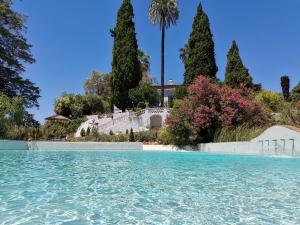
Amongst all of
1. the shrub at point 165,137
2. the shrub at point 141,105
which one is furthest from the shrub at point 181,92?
the shrub at point 165,137

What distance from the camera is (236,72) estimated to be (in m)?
41.7

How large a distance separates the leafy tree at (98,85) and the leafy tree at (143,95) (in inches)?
571

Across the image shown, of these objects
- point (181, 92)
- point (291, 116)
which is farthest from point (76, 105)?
point (291, 116)

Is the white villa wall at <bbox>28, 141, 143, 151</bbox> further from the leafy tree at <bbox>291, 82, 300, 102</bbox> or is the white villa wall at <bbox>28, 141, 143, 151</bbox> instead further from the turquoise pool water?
the leafy tree at <bbox>291, 82, 300, 102</bbox>

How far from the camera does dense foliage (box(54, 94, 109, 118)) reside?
44688 mm

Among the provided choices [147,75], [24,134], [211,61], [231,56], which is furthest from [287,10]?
[147,75]

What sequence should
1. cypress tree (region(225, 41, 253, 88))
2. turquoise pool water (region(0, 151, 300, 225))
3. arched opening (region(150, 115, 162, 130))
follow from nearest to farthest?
1. turquoise pool water (region(0, 151, 300, 225))
2. arched opening (region(150, 115, 162, 130))
3. cypress tree (region(225, 41, 253, 88))

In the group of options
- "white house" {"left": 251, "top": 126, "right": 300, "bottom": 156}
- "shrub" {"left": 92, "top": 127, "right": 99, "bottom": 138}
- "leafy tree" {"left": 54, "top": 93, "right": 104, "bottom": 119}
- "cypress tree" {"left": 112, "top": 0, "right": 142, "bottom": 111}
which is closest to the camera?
"white house" {"left": 251, "top": 126, "right": 300, "bottom": 156}

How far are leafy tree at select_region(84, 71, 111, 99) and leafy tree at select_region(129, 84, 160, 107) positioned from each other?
1451cm

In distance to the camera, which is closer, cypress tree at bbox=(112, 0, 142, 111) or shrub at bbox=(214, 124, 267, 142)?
shrub at bbox=(214, 124, 267, 142)

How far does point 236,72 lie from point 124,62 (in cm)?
1257

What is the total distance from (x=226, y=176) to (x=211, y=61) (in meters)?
30.5

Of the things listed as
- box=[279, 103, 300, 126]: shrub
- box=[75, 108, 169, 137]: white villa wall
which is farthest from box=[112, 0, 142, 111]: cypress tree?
box=[279, 103, 300, 126]: shrub

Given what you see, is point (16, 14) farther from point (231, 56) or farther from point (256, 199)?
point (256, 199)
